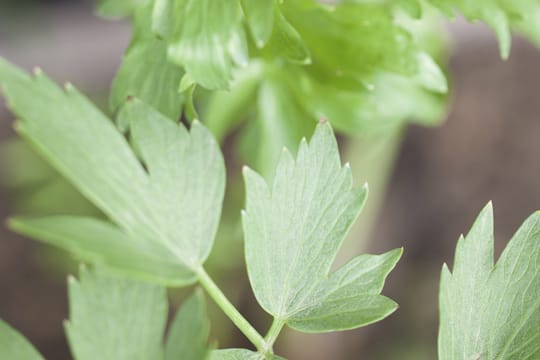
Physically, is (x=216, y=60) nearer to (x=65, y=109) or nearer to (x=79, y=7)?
(x=65, y=109)

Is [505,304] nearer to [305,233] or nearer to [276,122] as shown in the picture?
[305,233]

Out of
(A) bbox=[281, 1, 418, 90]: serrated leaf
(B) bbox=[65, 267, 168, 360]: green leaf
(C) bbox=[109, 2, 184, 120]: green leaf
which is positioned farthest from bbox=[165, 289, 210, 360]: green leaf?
(A) bbox=[281, 1, 418, 90]: serrated leaf

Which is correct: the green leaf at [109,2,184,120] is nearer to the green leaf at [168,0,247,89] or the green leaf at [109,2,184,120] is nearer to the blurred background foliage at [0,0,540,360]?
the green leaf at [168,0,247,89]

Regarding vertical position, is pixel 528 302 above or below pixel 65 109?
below

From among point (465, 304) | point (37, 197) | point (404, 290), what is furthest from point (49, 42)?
point (465, 304)

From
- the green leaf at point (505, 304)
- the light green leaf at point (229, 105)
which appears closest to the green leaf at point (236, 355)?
the green leaf at point (505, 304)

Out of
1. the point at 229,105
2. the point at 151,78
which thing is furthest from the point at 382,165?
the point at 151,78
